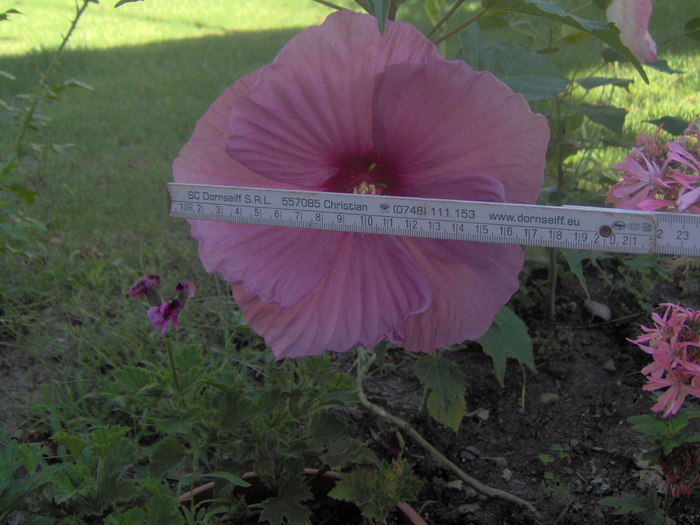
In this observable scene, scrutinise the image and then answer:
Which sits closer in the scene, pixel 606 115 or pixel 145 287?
pixel 145 287

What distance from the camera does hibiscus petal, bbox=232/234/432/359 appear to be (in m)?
0.93

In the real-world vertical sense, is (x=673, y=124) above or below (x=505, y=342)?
above

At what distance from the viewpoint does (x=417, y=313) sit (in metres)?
0.93

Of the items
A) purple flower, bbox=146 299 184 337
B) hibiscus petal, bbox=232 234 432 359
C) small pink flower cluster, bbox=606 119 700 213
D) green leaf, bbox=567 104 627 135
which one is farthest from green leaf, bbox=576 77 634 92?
purple flower, bbox=146 299 184 337

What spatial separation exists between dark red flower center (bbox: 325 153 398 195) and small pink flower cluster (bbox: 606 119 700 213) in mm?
335

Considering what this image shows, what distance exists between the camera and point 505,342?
48.7 inches

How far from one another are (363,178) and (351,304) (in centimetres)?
21

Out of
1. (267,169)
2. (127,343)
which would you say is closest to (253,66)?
(127,343)

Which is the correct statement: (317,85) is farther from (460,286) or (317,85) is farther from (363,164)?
(460,286)

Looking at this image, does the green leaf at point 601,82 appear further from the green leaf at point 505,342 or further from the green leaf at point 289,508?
the green leaf at point 289,508

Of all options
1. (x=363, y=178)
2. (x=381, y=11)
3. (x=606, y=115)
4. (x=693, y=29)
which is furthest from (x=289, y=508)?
(x=693, y=29)

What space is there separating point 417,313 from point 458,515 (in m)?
0.66

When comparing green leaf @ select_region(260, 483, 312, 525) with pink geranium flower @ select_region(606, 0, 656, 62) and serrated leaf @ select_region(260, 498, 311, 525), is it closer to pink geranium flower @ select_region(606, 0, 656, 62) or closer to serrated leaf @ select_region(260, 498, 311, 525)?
serrated leaf @ select_region(260, 498, 311, 525)

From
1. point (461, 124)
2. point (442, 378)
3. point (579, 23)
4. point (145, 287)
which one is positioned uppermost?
point (579, 23)
